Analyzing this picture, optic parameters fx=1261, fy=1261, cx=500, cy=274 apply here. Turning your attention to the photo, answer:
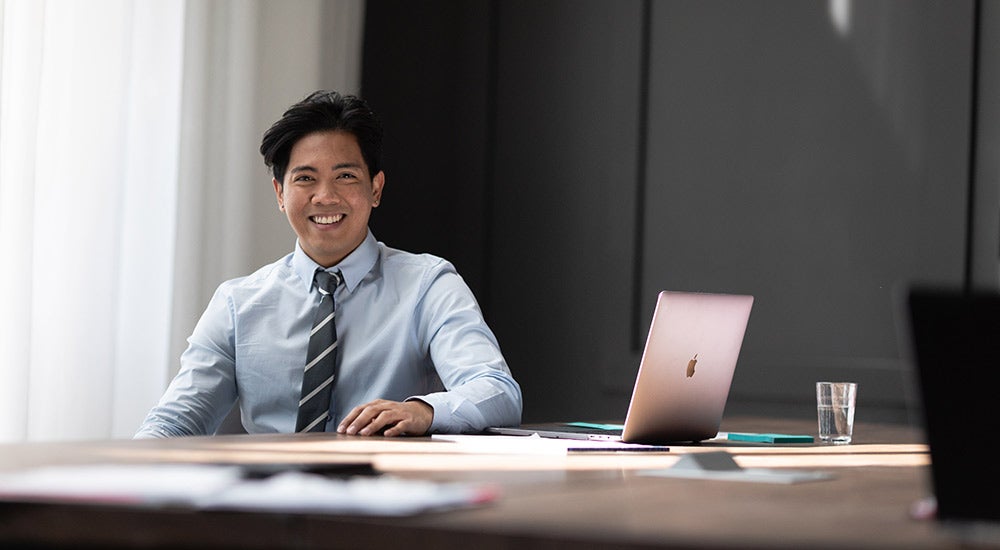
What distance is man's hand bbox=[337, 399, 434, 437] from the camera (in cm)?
208

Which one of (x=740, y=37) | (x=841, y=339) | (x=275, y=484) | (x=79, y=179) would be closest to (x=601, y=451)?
(x=275, y=484)

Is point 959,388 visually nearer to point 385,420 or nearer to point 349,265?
point 385,420

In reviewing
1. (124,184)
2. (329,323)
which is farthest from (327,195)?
(124,184)

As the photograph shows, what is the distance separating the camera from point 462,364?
2516 millimetres

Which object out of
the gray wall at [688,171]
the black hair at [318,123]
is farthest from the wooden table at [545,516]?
the gray wall at [688,171]

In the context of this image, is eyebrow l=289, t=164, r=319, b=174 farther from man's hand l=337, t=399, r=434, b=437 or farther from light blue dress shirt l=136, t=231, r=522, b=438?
man's hand l=337, t=399, r=434, b=437

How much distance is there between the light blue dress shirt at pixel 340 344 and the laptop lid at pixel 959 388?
1.49 meters

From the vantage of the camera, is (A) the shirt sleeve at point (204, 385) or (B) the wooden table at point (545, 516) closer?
(B) the wooden table at point (545, 516)

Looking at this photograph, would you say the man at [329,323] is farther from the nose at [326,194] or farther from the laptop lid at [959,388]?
the laptop lid at [959,388]

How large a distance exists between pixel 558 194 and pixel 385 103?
2.23 feet

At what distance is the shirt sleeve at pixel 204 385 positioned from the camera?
2469mm

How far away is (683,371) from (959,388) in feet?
3.48

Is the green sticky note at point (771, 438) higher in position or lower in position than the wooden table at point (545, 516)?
lower

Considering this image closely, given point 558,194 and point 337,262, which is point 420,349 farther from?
point 558,194
